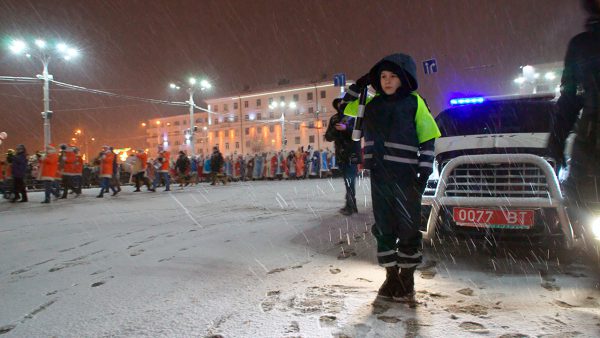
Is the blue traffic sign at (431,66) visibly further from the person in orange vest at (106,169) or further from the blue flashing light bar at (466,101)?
the blue flashing light bar at (466,101)

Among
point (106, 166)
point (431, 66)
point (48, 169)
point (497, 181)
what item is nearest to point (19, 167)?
point (48, 169)

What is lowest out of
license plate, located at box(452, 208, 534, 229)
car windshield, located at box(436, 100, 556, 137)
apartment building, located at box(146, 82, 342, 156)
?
license plate, located at box(452, 208, 534, 229)

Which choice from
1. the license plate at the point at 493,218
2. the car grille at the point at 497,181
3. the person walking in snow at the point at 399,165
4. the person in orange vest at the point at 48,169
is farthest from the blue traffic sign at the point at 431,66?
the person walking in snow at the point at 399,165

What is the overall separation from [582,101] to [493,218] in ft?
4.99

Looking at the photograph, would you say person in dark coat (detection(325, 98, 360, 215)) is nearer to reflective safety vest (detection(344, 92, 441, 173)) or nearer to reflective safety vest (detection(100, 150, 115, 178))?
reflective safety vest (detection(344, 92, 441, 173))

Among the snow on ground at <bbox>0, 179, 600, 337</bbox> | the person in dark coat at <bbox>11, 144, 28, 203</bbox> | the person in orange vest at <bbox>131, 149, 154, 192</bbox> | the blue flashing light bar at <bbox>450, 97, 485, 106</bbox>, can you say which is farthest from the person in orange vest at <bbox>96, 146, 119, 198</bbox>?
the blue flashing light bar at <bbox>450, 97, 485, 106</bbox>

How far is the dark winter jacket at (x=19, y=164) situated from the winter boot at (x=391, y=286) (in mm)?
13601

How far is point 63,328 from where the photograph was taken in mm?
2469

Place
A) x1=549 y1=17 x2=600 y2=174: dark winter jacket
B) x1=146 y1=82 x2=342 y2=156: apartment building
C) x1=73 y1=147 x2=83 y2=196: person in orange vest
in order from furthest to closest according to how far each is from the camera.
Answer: x1=146 y1=82 x2=342 y2=156: apartment building → x1=73 y1=147 x2=83 y2=196: person in orange vest → x1=549 y1=17 x2=600 y2=174: dark winter jacket

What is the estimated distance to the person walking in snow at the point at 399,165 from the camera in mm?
2934

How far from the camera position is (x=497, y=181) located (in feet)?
12.2

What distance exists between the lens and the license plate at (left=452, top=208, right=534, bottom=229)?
11.5 ft

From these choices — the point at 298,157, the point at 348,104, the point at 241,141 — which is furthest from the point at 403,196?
the point at 241,141

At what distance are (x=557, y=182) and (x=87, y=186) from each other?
24.4 m
